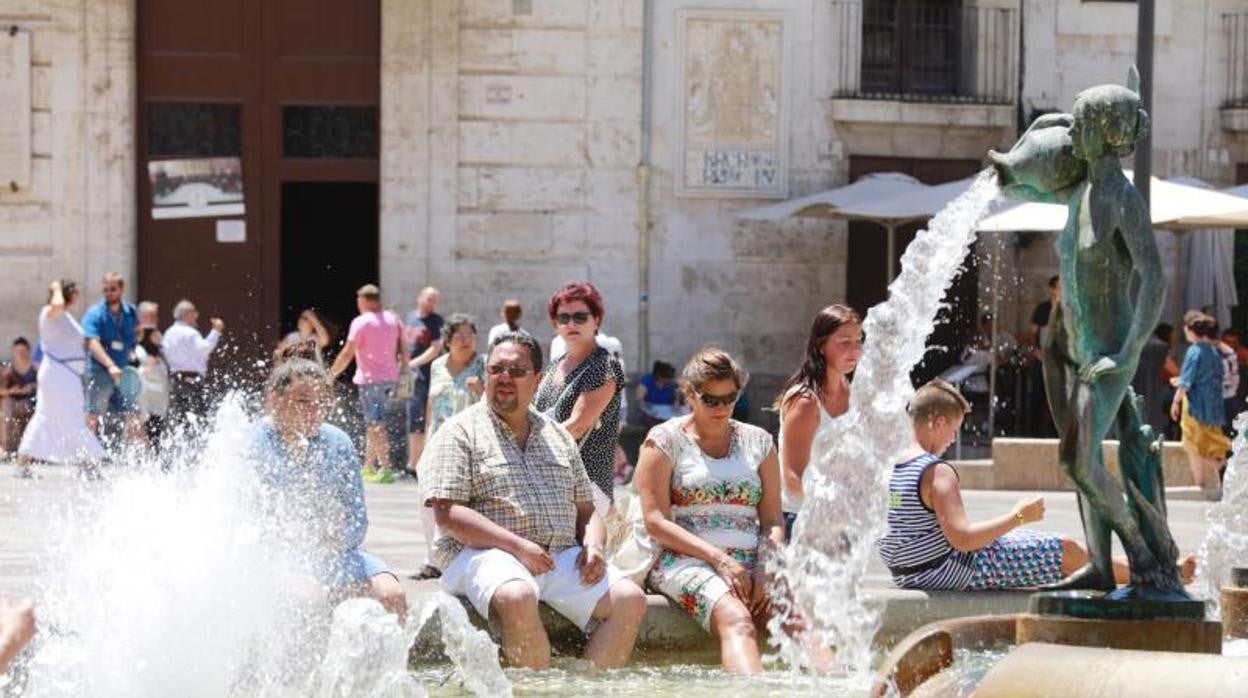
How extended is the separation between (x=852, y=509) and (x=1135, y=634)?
2258 mm

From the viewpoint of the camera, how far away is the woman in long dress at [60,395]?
18.6 meters

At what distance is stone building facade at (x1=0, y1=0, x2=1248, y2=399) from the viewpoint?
22641 millimetres

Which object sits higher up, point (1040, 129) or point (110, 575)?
point (1040, 129)

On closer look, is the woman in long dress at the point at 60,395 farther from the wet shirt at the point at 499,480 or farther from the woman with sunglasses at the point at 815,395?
the wet shirt at the point at 499,480

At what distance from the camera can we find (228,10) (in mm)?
23031

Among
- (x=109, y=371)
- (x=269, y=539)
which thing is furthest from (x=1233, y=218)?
(x=269, y=539)

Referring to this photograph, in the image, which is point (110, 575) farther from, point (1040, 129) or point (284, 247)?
point (284, 247)

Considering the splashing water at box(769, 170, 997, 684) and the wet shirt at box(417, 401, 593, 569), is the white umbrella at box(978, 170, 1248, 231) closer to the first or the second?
the splashing water at box(769, 170, 997, 684)

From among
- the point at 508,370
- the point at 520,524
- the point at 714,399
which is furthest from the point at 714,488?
the point at 508,370

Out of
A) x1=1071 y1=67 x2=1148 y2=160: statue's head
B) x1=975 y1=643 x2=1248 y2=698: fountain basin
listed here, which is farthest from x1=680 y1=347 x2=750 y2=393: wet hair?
x1=975 y1=643 x2=1248 y2=698: fountain basin

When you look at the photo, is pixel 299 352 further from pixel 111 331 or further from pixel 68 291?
pixel 111 331

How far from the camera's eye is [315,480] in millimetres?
8477

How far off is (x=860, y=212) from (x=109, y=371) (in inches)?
246

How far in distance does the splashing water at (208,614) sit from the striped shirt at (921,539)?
1.69 metres
